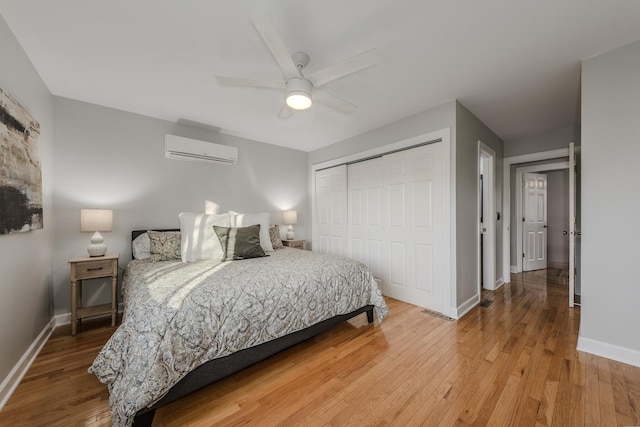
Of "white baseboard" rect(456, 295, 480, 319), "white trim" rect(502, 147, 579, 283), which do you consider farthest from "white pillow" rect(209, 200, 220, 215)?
"white trim" rect(502, 147, 579, 283)

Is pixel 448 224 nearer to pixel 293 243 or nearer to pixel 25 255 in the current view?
pixel 293 243

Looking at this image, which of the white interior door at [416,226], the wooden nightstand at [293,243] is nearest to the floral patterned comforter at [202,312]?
the white interior door at [416,226]

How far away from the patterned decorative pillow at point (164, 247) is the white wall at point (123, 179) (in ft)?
1.51

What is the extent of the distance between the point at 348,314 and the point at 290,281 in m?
0.79

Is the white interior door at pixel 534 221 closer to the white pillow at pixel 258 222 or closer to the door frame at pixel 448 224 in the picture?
the door frame at pixel 448 224

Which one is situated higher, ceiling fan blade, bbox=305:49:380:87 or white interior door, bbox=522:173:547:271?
ceiling fan blade, bbox=305:49:380:87

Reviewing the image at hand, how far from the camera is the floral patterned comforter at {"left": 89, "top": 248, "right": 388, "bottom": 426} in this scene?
49.8 inches

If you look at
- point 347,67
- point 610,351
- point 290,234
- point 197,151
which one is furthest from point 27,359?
point 610,351

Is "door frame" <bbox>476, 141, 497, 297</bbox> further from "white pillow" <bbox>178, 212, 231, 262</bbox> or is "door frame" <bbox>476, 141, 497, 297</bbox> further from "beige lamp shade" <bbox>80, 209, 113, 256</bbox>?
"beige lamp shade" <bbox>80, 209, 113, 256</bbox>

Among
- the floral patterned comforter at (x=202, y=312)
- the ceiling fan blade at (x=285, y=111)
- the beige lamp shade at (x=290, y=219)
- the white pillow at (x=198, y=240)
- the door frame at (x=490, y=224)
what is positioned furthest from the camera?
the beige lamp shade at (x=290, y=219)

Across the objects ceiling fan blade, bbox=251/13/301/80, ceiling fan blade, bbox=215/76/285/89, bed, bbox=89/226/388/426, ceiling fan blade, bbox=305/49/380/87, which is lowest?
bed, bbox=89/226/388/426

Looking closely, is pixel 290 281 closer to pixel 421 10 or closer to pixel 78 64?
pixel 421 10

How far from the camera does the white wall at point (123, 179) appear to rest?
2635 millimetres

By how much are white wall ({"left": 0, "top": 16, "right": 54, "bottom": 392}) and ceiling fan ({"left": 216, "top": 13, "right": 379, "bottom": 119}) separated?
1.42m
